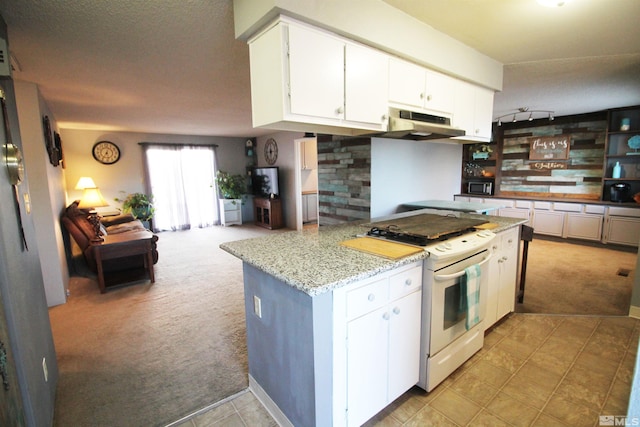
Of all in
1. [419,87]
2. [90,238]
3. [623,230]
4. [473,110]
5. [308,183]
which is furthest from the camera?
[308,183]

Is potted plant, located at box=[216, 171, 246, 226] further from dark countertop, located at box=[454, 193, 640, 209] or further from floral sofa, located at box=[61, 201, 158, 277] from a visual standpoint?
dark countertop, located at box=[454, 193, 640, 209]

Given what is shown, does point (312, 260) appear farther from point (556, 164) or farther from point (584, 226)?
point (556, 164)

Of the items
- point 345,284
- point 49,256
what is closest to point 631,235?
point 345,284

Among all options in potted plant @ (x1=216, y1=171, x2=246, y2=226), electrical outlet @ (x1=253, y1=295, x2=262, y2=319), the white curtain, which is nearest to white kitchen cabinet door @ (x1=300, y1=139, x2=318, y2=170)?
potted plant @ (x1=216, y1=171, x2=246, y2=226)

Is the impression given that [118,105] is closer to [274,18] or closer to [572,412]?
[274,18]

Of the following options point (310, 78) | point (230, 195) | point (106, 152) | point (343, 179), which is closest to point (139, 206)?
point (106, 152)

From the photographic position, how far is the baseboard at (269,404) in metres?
1.67

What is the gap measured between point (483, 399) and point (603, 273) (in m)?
3.45

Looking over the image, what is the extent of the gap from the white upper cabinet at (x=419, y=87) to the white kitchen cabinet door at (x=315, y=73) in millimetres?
506

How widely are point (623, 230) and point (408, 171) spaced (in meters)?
4.02

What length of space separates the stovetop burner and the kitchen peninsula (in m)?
0.18

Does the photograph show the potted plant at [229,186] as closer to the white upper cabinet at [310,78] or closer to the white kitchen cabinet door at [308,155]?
the white kitchen cabinet door at [308,155]

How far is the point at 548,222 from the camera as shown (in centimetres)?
549

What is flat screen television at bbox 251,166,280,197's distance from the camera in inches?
281
